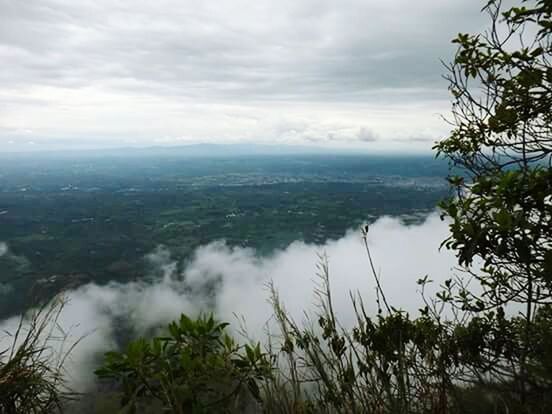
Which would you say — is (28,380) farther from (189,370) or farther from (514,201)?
(514,201)

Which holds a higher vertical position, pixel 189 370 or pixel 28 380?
pixel 189 370

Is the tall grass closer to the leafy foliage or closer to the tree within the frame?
the leafy foliage

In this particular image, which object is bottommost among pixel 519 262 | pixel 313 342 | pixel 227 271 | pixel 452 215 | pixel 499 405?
pixel 227 271

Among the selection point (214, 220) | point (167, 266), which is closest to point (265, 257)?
point (167, 266)

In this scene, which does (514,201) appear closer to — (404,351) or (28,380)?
(404,351)

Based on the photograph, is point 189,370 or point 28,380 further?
point 28,380

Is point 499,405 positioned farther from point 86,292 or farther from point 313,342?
point 86,292

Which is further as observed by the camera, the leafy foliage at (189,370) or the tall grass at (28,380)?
the tall grass at (28,380)

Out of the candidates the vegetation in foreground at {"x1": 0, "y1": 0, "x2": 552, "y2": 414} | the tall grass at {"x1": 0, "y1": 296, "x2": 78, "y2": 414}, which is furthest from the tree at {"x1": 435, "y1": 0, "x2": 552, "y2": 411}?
the tall grass at {"x1": 0, "y1": 296, "x2": 78, "y2": 414}

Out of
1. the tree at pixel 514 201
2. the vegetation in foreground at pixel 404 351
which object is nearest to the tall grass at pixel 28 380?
the vegetation in foreground at pixel 404 351

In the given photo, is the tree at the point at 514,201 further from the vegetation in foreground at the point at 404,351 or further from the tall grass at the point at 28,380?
the tall grass at the point at 28,380

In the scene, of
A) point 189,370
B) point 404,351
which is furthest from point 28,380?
point 404,351
